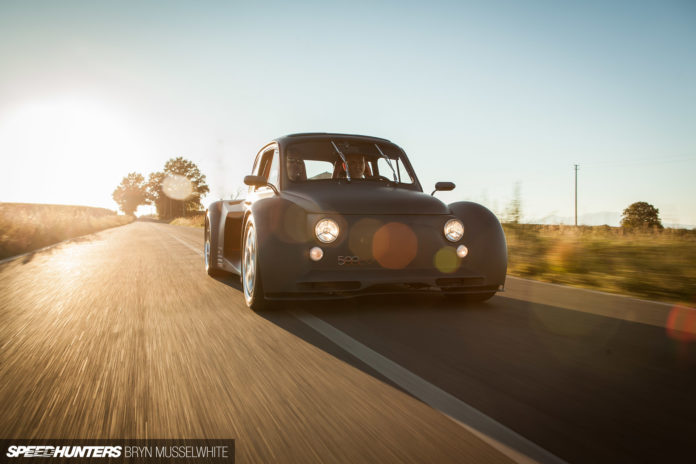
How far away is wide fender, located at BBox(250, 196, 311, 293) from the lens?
4051 mm

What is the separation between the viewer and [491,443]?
186 cm

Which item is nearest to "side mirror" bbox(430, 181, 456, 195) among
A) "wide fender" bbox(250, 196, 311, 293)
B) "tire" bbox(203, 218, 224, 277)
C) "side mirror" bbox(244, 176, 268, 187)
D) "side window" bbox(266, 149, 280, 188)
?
"side window" bbox(266, 149, 280, 188)

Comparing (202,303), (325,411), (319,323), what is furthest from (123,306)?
(325,411)

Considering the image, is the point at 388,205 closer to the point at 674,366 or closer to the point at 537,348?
the point at 537,348

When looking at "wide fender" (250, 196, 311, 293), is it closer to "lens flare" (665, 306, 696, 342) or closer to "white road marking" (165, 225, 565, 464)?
"white road marking" (165, 225, 565, 464)

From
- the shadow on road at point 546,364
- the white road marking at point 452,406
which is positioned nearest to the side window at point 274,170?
the shadow on road at point 546,364

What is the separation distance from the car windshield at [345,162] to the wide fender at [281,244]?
125 cm

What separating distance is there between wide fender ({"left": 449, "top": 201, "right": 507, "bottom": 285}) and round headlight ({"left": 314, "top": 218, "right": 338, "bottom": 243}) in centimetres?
114

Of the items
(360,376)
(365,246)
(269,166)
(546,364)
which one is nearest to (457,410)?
(360,376)

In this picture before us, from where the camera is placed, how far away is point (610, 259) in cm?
775

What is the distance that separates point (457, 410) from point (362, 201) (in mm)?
2415

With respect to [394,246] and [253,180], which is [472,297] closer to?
[394,246]

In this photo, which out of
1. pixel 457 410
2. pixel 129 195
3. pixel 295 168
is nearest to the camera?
pixel 457 410

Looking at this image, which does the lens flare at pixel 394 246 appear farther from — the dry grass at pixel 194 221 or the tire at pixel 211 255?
the dry grass at pixel 194 221
